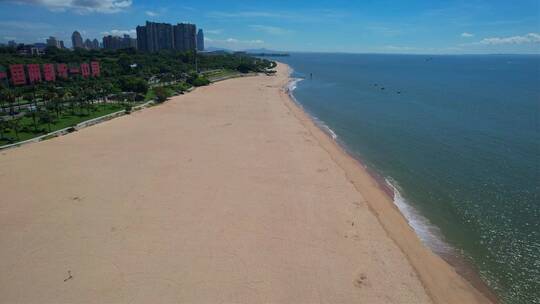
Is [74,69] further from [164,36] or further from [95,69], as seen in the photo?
[164,36]

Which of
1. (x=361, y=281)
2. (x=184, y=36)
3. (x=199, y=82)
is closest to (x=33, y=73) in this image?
(x=199, y=82)

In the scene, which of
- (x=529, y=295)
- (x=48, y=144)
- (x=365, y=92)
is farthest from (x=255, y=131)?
(x=365, y=92)

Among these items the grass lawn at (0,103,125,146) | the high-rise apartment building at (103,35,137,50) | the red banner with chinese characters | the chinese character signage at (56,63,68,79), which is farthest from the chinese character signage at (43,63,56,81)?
the high-rise apartment building at (103,35,137,50)

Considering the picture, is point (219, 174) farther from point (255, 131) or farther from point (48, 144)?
point (48, 144)

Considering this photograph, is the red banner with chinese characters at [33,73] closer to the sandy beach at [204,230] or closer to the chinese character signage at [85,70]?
the chinese character signage at [85,70]

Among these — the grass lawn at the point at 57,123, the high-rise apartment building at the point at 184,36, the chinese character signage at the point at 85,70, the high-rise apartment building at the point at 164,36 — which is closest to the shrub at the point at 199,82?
the chinese character signage at the point at 85,70

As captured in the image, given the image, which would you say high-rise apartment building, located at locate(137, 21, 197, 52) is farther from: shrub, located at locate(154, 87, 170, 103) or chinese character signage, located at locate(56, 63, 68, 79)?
shrub, located at locate(154, 87, 170, 103)
